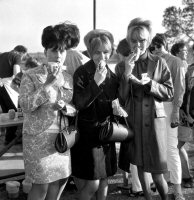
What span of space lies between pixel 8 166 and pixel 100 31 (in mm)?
2804

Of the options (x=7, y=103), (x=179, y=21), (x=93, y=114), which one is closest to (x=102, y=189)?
(x=93, y=114)

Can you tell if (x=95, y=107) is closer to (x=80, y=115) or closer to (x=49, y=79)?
(x=80, y=115)

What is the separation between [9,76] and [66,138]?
4.38 metres

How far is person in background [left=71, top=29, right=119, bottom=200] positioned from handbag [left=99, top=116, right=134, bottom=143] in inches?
1.7

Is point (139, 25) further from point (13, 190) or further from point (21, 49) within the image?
point (21, 49)

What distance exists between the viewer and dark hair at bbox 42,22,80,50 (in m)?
2.21

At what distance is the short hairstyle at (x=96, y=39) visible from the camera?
7.71ft

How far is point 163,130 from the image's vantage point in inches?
100

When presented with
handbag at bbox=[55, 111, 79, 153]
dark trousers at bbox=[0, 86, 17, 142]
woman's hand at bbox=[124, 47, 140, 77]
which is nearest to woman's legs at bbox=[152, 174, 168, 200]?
handbag at bbox=[55, 111, 79, 153]

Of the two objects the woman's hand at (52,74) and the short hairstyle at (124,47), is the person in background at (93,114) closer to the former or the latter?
the woman's hand at (52,74)

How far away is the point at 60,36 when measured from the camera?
7.32ft

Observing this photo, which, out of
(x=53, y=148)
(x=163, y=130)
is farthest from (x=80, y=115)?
(x=163, y=130)

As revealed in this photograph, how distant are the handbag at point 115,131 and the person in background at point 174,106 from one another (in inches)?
29.8

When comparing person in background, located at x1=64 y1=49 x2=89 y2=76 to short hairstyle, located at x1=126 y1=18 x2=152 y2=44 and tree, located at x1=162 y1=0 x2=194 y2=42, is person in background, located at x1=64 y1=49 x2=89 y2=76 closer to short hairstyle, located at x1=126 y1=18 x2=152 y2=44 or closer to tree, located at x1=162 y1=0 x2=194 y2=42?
short hairstyle, located at x1=126 y1=18 x2=152 y2=44
